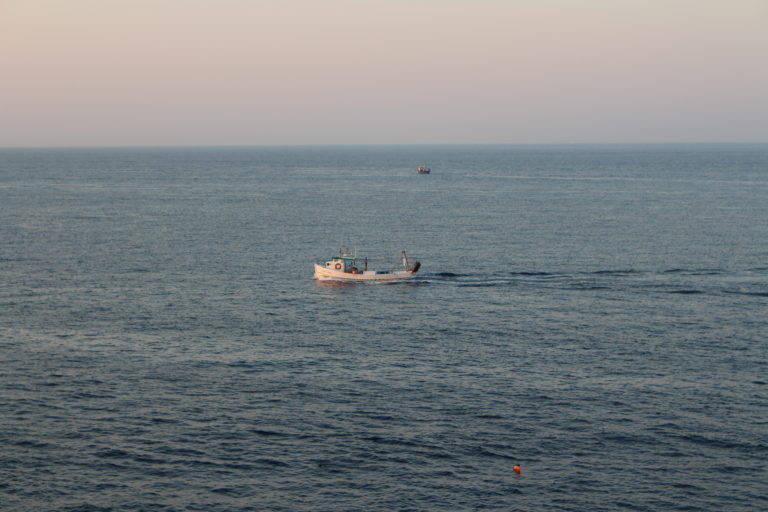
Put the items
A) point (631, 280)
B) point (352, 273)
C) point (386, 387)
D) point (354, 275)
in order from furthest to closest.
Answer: point (352, 273), point (354, 275), point (631, 280), point (386, 387)

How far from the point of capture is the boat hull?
457 feet

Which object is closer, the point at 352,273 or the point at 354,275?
the point at 354,275

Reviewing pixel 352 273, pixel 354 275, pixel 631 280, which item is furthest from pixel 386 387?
pixel 631 280

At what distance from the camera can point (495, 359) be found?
95438 millimetres

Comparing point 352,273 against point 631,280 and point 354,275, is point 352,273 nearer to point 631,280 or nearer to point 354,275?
point 354,275

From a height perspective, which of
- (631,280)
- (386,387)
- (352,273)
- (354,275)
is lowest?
(386,387)

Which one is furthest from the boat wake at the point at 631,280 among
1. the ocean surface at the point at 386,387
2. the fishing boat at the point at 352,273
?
the fishing boat at the point at 352,273

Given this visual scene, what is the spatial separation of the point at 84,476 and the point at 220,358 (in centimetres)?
2838

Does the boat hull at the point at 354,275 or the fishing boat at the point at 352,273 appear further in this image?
the fishing boat at the point at 352,273

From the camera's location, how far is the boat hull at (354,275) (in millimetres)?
139375

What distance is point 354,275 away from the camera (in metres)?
140

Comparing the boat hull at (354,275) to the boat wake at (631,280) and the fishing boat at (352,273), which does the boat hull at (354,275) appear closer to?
the fishing boat at (352,273)

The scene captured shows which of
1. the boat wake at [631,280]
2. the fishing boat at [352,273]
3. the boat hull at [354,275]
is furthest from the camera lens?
the fishing boat at [352,273]

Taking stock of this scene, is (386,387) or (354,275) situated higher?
(354,275)
